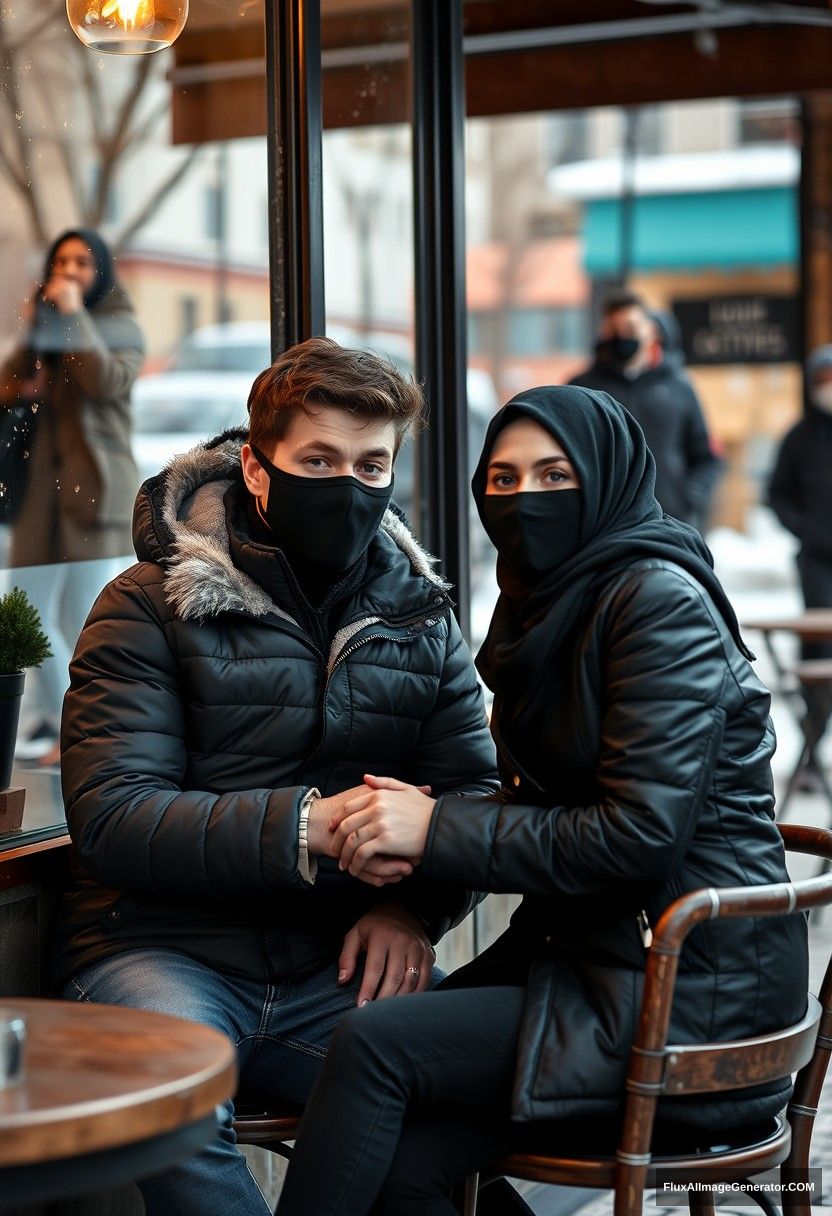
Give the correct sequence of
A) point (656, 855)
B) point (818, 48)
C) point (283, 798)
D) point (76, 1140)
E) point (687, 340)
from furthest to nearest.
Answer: point (687, 340), point (818, 48), point (283, 798), point (656, 855), point (76, 1140)

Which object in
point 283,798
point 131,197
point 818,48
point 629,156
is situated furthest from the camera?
point 629,156

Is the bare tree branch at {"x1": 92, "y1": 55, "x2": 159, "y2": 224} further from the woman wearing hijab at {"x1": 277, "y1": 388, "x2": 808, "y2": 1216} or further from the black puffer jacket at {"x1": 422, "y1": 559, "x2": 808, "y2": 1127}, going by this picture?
the black puffer jacket at {"x1": 422, "y1": 559, "x2": 808, "y2": 1127}

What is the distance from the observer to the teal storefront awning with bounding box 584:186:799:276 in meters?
16.7

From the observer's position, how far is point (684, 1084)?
1.85 meters

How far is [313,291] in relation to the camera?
9.77 feet

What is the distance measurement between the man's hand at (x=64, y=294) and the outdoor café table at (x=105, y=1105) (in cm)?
258

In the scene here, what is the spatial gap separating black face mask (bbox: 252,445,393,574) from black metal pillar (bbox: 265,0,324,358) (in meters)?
0.77

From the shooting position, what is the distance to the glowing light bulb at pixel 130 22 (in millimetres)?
3281

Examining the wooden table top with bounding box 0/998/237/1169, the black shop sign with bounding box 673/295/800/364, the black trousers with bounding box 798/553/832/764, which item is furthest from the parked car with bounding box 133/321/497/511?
the wooden table top with bounding box 0/998/237/1169

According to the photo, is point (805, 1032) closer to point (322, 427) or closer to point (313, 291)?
point (322, 427)

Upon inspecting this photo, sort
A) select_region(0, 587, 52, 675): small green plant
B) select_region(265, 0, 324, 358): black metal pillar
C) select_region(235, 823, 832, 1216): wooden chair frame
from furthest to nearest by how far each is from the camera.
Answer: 1. select_region(265, 0, 324, 358): black metal pillar
2. select_region(0, 587, 52, 675): small green plant
3. select_region(235, 823, 832, 1216): wooden chair frame

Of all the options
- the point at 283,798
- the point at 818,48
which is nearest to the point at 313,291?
the point at 283,798

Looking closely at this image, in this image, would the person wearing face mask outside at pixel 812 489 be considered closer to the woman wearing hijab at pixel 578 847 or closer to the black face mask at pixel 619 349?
the black face mask at pixel 619 349

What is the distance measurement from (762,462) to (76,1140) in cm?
1717
